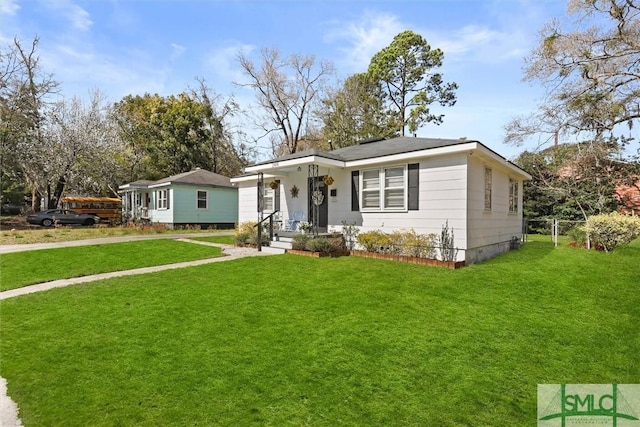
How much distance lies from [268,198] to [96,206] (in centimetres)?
1837

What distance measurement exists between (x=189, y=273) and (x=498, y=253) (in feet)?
30.9

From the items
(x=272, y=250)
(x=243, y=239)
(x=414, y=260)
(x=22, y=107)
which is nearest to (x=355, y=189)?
(x=414, y=260)

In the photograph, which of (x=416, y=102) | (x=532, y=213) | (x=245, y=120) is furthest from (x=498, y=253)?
(x=245, y=120)

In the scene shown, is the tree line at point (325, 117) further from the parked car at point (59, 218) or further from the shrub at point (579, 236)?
the shrub at point (579, 236)

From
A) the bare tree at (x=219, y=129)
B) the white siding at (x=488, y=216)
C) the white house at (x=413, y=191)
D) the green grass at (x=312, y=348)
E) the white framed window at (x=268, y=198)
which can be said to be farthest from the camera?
the bare tree at (x=219, y=129)

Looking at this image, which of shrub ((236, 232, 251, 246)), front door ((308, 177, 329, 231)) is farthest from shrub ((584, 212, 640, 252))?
shrub ((236, 232, 251, 246))

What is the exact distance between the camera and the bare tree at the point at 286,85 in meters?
28.4

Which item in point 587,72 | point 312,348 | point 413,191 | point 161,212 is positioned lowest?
point 312,348

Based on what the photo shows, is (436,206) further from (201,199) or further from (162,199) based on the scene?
(162,199)

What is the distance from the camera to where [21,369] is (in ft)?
11.6

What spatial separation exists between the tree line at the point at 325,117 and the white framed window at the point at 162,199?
8591mm

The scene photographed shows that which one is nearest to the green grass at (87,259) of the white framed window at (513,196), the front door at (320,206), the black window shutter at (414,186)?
the front door at (320,206)

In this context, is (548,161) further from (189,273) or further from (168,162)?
(168,162)

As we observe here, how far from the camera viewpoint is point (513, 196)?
43.6 ft
